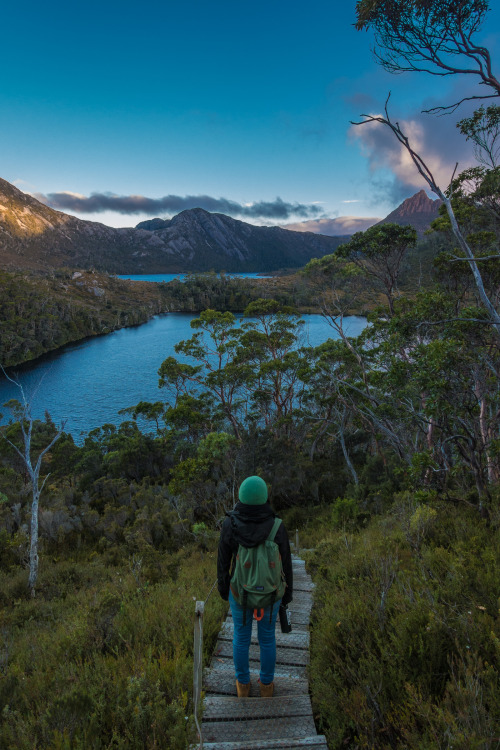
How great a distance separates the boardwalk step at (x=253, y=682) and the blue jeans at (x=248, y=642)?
0.69 feet

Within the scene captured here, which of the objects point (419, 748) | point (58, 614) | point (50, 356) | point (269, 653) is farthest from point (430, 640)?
point (50, 356)

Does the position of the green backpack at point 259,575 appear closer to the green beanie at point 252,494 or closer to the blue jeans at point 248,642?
the blue jeans at point 248,642

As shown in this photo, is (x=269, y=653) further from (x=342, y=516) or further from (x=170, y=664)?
(x=342, y=516)

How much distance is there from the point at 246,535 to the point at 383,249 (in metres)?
12.8

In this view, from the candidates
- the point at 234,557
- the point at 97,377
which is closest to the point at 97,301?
the point at 97,377

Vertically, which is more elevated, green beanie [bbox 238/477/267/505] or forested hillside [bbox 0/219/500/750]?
green beanie [bbox 238/477/267/505]

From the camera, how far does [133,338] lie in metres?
72.2

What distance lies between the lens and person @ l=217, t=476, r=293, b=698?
8.44 ft

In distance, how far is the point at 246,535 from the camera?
2541mm

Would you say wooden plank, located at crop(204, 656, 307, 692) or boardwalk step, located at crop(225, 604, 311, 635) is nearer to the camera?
wooden plank, located at crop(204, 656, 307, 692)

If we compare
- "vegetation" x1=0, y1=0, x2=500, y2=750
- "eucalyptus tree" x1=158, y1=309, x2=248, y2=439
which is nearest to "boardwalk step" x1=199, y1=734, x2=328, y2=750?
"vegetation" x1=0, y1=0, x2=500, y2=750

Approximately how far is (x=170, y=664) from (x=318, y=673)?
1.19 metres

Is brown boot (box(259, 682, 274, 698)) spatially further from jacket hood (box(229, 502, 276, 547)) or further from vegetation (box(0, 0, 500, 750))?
jacket hood (box(229, 502, 276, 547))

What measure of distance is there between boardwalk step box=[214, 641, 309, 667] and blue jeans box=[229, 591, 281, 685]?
58 centimetres
